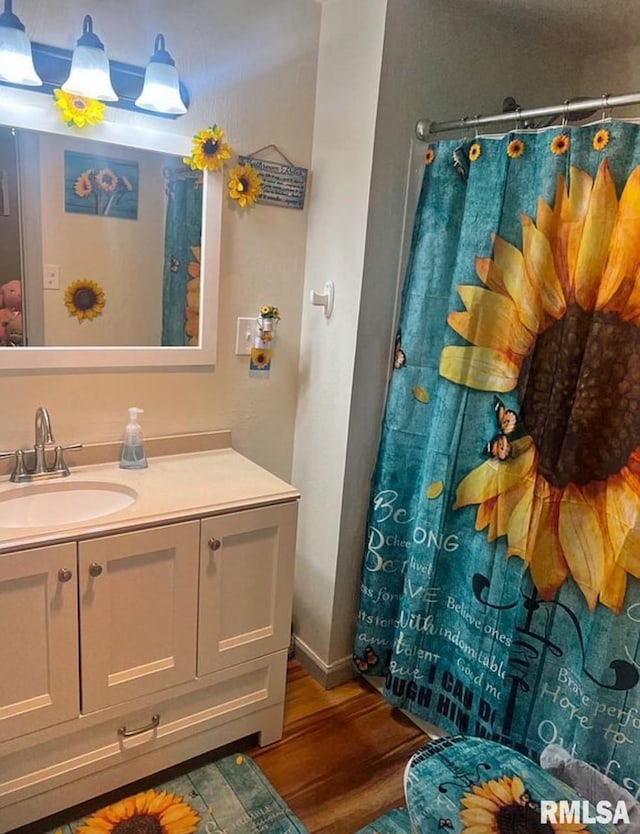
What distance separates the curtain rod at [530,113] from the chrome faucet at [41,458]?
1.40m

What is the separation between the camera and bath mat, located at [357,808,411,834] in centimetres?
164

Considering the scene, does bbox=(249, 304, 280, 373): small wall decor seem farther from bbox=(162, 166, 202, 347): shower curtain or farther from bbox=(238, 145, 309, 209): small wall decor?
bbox=(238, 145, 309, 209): small wall decor

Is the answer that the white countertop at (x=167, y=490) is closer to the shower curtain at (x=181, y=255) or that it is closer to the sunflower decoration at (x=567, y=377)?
the shower curtain at (x=181, y=255)

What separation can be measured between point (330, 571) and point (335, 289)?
0.96 m

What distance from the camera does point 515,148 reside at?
160 cm

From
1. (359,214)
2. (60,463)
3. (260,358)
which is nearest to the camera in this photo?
(60,463)

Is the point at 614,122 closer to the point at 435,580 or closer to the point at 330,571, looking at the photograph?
the point at 435,580

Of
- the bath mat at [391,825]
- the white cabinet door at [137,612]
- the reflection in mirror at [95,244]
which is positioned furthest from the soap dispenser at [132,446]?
the bath mat at [391,825]

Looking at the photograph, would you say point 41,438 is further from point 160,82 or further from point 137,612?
point 160,82

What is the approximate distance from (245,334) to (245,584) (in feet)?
2.71

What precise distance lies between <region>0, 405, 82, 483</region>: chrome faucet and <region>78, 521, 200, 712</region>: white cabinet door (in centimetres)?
38

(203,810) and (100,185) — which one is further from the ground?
(100,185)

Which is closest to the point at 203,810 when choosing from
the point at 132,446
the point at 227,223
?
the point at 132,446

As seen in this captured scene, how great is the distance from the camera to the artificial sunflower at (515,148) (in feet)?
5.22
